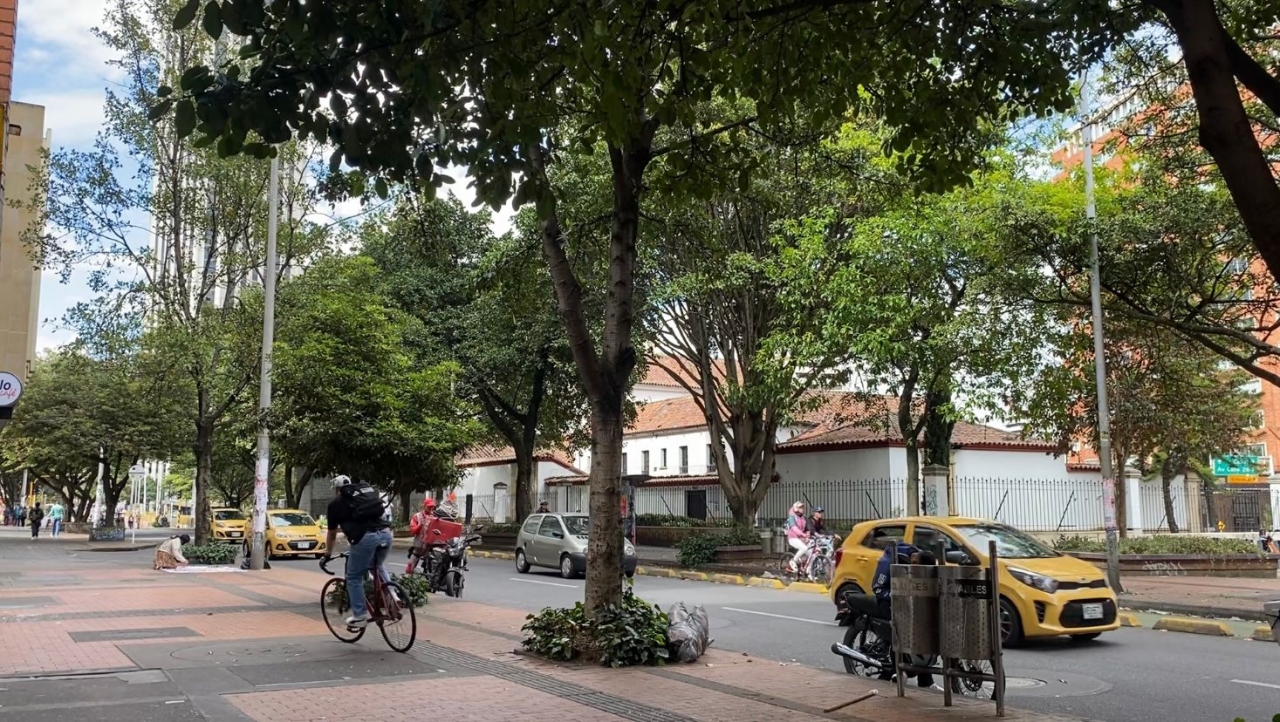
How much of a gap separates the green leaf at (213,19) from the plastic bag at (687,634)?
6.78 meters

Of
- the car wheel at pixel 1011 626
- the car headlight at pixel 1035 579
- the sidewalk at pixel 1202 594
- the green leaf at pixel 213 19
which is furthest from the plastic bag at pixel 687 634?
the sidewalk at pixel 1202 594

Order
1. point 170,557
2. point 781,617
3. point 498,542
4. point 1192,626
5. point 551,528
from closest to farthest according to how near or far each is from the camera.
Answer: point 1192,626 < point 781,617 < point 170,557 < point 551,528 < point 498,542

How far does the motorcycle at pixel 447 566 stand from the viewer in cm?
1630

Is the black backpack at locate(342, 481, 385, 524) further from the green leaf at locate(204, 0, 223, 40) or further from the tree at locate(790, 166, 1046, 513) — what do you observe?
the tree at locate(790, 166, 1046, 513)

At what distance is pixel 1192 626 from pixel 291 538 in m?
23.4

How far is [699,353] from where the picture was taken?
87.2ft

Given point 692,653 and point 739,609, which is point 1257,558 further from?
point 692,653

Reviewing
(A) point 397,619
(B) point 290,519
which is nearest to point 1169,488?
(B) point 290,519

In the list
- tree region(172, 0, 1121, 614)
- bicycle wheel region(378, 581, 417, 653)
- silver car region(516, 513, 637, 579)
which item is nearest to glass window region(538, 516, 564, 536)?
silver car region(516, 513, 637, 579)

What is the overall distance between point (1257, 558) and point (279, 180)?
22856 millimetres

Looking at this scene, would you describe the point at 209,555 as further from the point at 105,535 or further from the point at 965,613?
the point at 105,535

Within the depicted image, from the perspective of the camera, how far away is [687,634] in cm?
991

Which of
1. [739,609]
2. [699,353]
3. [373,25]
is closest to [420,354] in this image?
[699,353]

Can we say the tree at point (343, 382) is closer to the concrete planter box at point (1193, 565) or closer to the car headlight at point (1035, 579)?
the car headlight at point (1035, 579)
